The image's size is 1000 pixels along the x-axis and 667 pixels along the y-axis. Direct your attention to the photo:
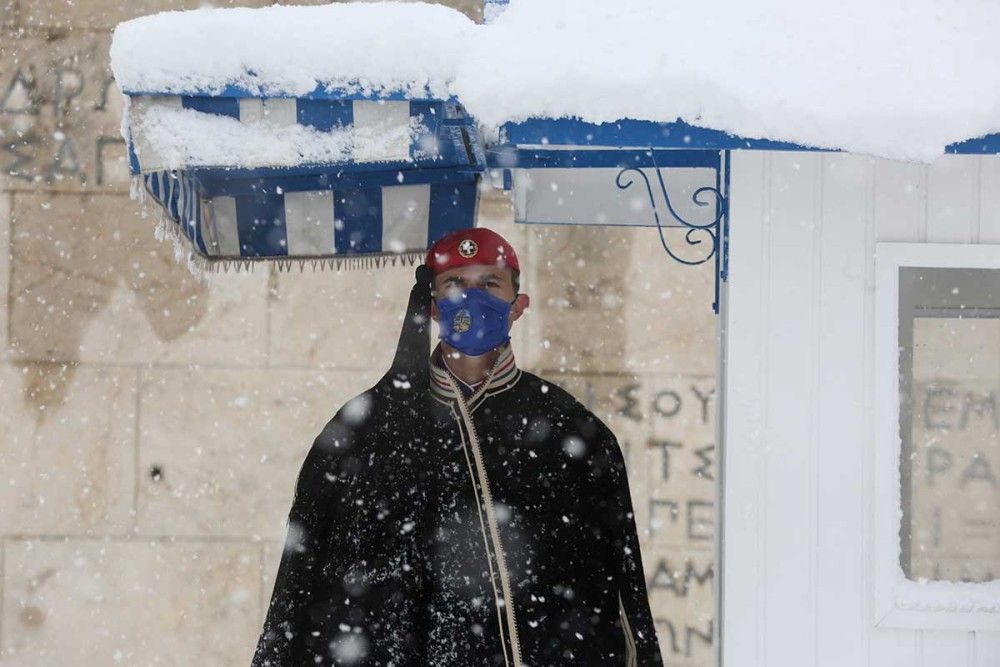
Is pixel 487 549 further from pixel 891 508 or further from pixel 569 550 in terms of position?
pixel 891 508

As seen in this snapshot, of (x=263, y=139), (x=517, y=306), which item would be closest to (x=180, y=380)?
(x=517, y=306)

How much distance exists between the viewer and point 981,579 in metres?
2.88

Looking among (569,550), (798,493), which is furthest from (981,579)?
(569,550)

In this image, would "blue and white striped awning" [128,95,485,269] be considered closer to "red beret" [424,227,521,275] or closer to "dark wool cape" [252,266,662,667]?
"red beret" [424,227,521,275]

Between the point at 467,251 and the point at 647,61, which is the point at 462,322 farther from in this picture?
the point at 647,61

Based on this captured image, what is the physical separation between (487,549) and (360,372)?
9.47ft

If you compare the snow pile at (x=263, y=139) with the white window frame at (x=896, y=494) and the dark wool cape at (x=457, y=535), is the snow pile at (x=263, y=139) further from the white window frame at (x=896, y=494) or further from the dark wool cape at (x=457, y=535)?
the white window frame at (x=896, y=494)

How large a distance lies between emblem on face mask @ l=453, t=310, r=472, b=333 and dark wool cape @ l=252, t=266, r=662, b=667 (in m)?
0.14

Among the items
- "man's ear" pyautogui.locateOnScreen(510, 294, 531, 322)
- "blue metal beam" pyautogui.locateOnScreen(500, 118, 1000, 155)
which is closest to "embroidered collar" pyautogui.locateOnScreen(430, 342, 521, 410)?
"man's ear" pyautogui.locateOnScreen(510, 294, 531, 322)

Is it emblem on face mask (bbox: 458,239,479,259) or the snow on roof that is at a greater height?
the snow on roof

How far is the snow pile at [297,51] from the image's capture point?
259 centimetres

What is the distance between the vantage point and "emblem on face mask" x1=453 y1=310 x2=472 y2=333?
3.45 m

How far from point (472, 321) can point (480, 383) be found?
0.23 m

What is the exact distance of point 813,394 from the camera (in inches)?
112
